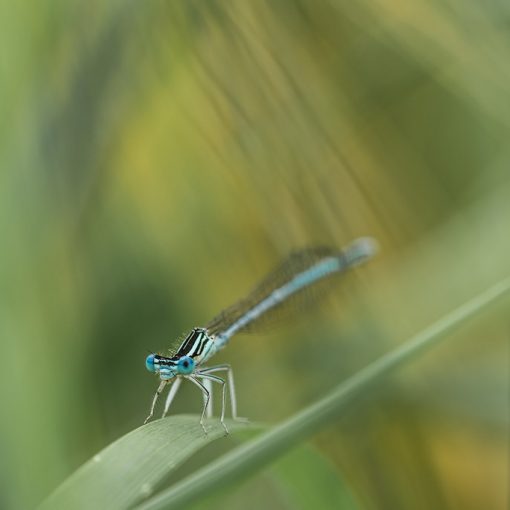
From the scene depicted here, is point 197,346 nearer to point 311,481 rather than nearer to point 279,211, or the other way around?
point 311,481

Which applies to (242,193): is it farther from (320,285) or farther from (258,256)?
(320,285)

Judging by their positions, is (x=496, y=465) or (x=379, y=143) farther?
(x=379, y=143)

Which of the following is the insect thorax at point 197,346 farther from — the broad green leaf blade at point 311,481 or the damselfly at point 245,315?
the broad green leaf blade at point 311,481

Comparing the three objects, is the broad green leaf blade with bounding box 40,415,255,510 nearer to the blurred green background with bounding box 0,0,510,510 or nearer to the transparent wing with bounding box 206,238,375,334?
the blurred green background with bounding box 0,0,510,510

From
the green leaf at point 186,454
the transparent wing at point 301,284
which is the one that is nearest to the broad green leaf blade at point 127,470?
the green leaf at point 186,454

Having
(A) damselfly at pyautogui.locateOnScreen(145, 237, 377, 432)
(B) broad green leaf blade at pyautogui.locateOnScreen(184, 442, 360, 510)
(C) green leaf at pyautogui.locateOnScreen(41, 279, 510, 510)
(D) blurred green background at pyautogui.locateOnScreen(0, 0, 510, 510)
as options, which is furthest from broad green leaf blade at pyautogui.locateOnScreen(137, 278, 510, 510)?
(D) blurred green background at pyautogui.locateOnScreen(0, 0, 510, 510)

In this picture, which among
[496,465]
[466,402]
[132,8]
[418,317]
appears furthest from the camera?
[496,465]

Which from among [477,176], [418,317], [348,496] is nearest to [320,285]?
[418,317]
